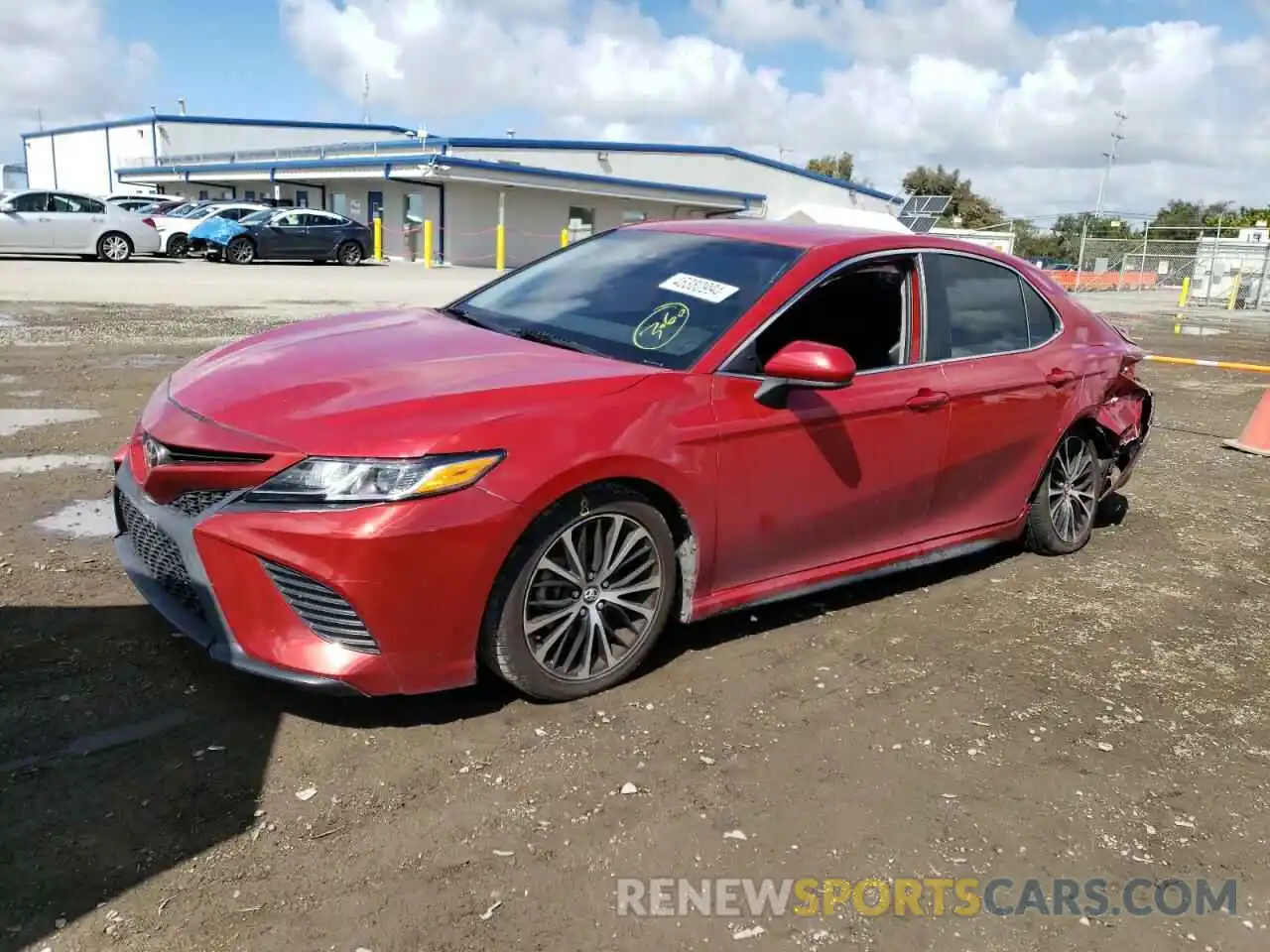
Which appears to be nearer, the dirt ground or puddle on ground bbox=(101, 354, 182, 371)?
the dirt ground

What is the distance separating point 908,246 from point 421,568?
2.63 metres

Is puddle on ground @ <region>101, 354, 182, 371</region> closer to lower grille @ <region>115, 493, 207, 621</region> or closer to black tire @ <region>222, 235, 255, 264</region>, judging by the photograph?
lower grille @ <region>115, 493, 207, 621</region>

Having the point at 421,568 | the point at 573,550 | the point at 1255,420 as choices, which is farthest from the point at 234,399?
the point at 1255,420

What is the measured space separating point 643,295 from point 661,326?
0.97ft

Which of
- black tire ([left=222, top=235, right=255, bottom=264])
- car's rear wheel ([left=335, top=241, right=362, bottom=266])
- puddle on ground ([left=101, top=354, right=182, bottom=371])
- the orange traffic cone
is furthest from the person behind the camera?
car's rear wheel ([left=335, top=241, right=362, bottom=266])

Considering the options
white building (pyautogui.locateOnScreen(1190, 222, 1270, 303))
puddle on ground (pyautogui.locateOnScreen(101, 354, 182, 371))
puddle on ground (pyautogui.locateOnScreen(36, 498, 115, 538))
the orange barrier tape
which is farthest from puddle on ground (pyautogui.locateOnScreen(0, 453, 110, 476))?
white building (pyautogui.locateOnScreen(1190, 222, 1270, 303))

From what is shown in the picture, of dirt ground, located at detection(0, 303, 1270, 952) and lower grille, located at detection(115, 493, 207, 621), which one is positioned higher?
lower grille, located at detection(115, 493, 207, 621)

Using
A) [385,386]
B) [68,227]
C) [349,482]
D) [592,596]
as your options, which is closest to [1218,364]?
[592,596]

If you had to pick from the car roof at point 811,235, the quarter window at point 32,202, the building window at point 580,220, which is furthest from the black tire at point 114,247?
the car roof at point 811,235

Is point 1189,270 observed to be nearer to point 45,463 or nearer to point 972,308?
point 972,308

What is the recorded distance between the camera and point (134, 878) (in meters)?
2.50

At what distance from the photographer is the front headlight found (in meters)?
2.94

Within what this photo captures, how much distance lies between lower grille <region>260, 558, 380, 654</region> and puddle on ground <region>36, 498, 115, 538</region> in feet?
7.38

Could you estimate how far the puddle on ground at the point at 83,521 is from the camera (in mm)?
4781
